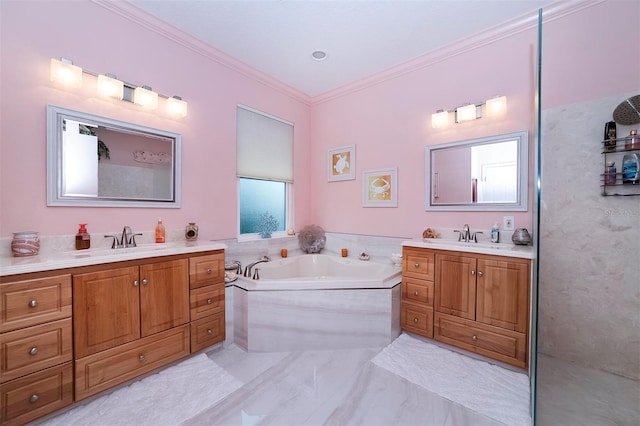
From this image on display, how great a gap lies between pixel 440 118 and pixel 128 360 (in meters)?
3.22

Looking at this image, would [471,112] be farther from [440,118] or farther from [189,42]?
[189,42]

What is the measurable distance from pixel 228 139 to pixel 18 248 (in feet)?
5.79

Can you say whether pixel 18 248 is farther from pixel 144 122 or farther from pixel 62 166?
pixel 144 122

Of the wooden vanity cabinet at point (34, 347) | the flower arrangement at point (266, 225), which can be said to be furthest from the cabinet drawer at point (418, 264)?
the wooden vanity cabinet at point (34, 347)

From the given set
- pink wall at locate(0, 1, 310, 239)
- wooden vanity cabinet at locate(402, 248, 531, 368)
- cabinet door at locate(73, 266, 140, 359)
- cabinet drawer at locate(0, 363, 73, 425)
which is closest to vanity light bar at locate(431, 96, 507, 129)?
wooden vanity cabinet at locate(402, 248, 531, 368)

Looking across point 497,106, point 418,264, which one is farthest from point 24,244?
point 497,106

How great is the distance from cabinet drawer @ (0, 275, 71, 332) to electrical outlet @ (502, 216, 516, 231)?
124 inches

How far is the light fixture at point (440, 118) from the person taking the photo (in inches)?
102

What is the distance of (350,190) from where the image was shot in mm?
3352

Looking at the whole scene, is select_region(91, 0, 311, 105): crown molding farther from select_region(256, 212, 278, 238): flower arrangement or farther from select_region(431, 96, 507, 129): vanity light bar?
select_region(431, 96, 507, 129): vanity light bar

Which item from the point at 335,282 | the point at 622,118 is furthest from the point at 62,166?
the point at 622,118

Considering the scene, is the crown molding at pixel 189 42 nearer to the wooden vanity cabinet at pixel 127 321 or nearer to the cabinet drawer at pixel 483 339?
the wooden vanity cabinet at pixel 127 321

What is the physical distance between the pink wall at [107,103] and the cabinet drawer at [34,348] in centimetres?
69

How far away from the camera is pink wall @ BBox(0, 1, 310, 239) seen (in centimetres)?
164
